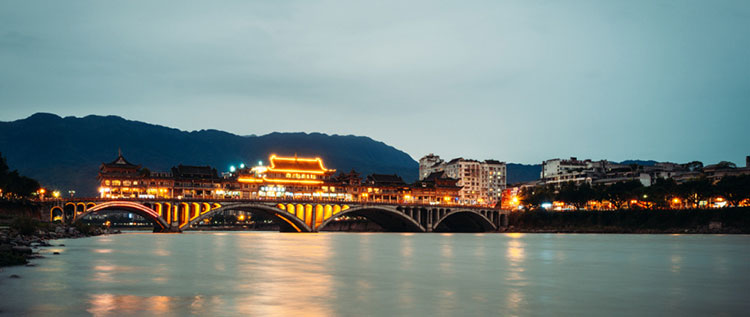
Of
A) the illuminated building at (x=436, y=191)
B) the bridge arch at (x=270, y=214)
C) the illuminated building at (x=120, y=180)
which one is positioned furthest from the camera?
the illuminated building at (x=436, y=191)

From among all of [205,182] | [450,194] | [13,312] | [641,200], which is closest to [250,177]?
[205,182]

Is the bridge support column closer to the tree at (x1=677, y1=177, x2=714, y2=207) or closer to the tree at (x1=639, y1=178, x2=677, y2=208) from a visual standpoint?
the tree at (x1=639, y1=178, x2=677, y2=208)

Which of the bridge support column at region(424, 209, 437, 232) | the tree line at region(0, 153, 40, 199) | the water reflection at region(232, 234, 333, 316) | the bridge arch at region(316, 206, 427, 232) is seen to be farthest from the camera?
the bridge support column at region(424, 209, 437, 232)

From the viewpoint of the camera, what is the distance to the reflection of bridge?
95.2 metres

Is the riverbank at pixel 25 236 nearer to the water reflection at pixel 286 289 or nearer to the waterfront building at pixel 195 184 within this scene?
the water reflection at pixel 286 289

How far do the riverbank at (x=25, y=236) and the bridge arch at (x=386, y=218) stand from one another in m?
40.9

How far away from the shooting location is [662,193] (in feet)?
381

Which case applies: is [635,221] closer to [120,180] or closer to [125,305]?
[120,180]

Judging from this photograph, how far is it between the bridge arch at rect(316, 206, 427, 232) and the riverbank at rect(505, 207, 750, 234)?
23194 millimetres

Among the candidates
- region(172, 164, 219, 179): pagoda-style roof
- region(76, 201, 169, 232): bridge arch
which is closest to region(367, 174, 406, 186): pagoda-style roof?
region(172, 164, 219, 179): pagoda-style roof

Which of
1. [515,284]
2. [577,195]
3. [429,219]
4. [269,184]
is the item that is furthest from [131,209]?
[577,195]

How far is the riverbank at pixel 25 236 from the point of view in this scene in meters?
31.5

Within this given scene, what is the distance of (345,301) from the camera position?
71.9 ft

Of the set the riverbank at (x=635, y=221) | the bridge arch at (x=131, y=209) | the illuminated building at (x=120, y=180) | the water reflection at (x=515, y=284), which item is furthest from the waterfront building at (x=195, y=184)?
the water reflection at (x=515, y=284)
